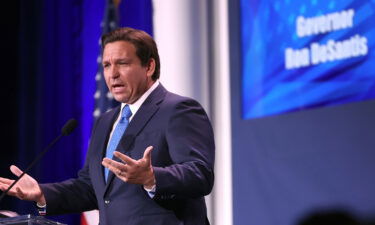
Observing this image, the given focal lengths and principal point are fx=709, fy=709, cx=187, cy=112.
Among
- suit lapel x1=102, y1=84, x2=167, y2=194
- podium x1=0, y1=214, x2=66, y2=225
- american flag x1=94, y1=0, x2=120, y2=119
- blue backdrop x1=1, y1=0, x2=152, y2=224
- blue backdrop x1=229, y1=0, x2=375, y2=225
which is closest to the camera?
podium x1=0, y1=214, x2=66, y2=225

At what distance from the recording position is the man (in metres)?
2.53

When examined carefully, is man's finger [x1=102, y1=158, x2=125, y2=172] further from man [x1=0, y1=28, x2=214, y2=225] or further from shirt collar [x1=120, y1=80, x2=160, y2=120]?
shirt collar [x1=120, y1=80, x2=160, y2=120]

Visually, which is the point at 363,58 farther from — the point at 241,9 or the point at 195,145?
the point at 195,145

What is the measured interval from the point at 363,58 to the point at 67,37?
8.13 ft

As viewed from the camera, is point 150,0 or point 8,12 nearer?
point 150,0

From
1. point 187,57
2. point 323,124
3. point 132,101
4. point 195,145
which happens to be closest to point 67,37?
point 187,57

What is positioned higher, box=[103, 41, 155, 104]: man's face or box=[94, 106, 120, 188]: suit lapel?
box=[103, 41, 155, 104]: man's face

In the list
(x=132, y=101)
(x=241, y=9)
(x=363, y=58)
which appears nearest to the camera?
(x=132, y=101)

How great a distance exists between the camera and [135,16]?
5.23 metres

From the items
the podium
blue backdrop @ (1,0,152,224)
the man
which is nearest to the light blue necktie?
the man

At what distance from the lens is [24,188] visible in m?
2.84

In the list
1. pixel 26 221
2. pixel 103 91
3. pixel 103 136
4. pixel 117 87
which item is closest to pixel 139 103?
pixel 117 87

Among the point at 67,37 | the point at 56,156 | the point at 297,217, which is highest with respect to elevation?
the point at 67,37

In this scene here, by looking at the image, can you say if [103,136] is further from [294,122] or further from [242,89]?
[242,89]
